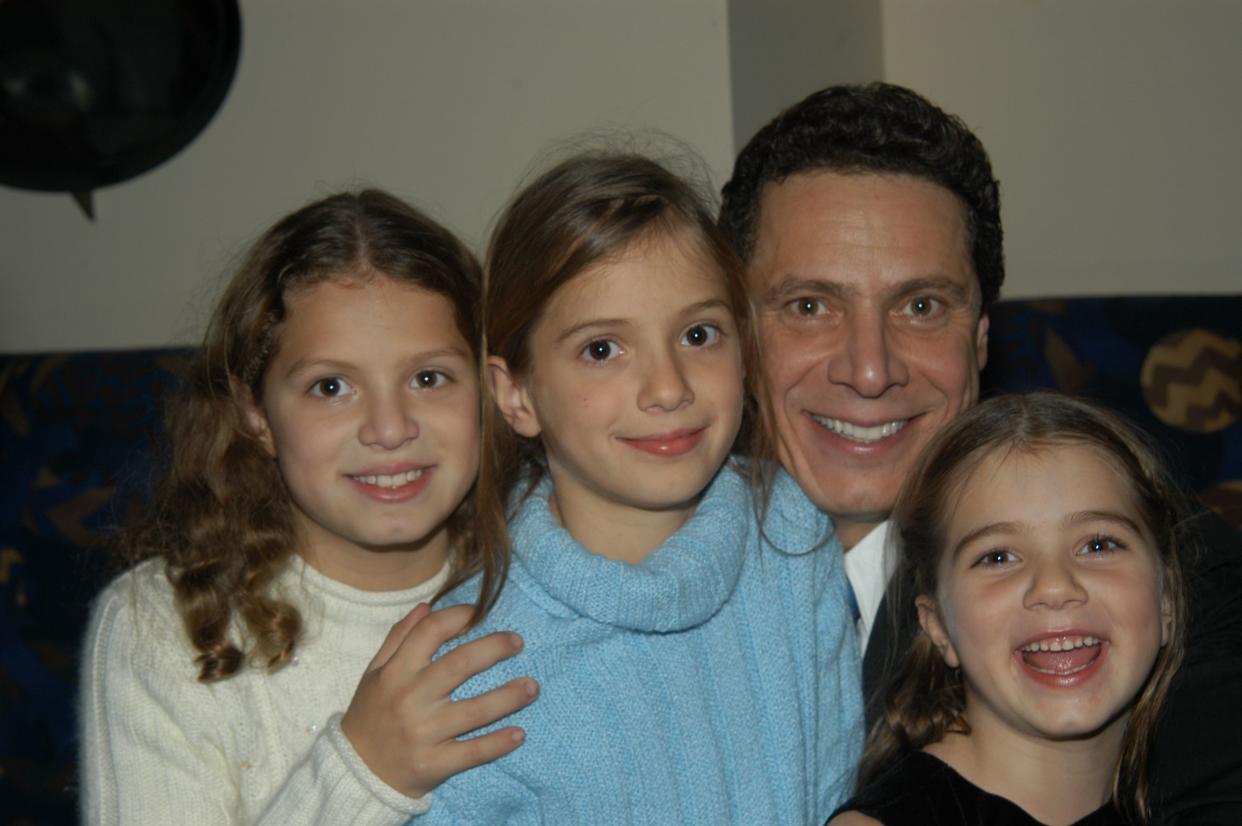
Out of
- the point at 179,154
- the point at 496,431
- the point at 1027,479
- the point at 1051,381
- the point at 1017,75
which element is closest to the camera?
the point at 1027,479

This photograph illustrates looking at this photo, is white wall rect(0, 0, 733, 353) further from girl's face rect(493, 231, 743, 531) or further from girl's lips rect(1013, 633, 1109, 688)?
girl's lips rect(1013, 633, 1109, 688)

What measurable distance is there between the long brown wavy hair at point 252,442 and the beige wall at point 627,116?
680 mm

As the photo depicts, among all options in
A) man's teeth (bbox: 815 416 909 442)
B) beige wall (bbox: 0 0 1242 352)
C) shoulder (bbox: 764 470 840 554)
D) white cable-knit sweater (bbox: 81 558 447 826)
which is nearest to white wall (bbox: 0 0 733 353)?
beige wall (bbox: 0 0 1242 352)

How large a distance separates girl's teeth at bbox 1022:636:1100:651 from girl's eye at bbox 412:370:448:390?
85 centimetres

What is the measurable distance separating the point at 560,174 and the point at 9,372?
1.53m

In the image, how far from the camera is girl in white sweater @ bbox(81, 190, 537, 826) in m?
1.79

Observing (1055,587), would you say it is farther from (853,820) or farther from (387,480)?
(387,480)

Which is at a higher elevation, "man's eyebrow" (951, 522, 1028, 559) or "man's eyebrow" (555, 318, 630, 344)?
"man's eyebrow" (555, 318, 630, 344)

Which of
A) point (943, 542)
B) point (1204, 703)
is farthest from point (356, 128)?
point (1204, 703)

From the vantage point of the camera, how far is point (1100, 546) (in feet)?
5.53

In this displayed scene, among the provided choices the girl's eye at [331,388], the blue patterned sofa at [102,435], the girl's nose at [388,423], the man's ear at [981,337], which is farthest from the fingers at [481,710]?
the blue patterned sofa at [102,435]

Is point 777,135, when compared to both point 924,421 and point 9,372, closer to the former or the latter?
point 924,421

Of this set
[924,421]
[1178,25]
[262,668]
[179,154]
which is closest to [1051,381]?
[924,421]

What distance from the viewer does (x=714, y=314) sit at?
173 centimetres
